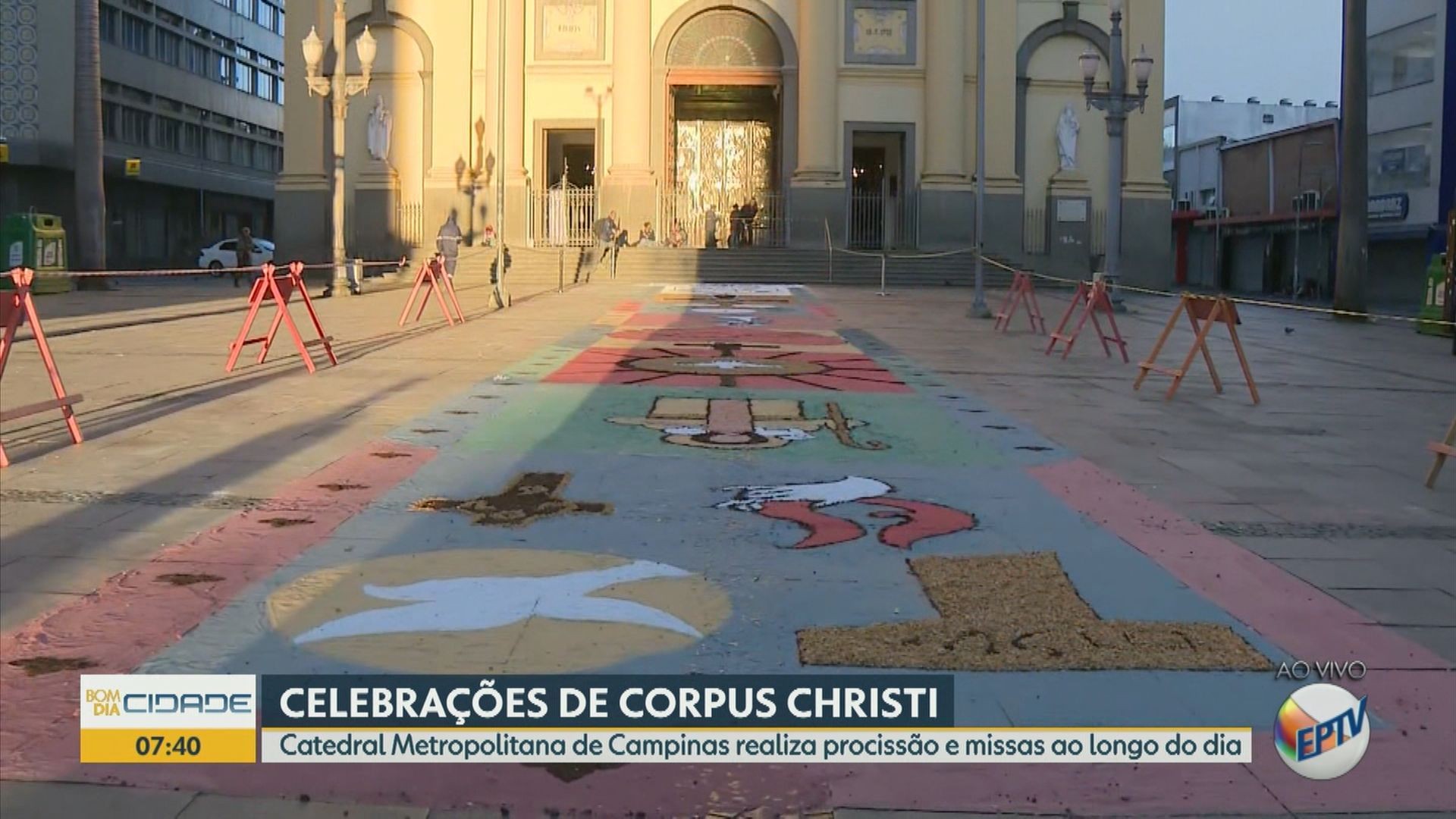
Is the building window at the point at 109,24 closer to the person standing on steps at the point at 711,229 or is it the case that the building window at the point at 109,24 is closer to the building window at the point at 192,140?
the building window at the point at 192,140

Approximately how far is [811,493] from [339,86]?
2524 cm

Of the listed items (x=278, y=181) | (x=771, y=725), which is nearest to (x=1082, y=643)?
(x=771, y=725)

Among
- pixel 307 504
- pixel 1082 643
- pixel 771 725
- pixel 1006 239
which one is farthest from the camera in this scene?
pixel 1006 239

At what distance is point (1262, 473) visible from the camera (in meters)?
9.59

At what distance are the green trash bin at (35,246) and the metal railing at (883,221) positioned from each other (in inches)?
863

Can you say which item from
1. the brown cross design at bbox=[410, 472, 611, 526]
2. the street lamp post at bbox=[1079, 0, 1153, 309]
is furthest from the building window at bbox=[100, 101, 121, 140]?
the brown cross design at bbox=[410, 472, 611, 526]

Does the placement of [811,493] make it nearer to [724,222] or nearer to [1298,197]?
[724,222]

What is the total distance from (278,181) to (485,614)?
42.5m

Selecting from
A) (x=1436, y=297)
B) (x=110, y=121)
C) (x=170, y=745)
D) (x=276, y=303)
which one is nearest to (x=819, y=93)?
(x=1436, y=297)

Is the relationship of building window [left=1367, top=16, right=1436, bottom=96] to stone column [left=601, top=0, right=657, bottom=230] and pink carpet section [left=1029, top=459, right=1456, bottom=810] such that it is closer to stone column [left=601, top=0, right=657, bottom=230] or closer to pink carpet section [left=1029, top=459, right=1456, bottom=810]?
stone column [left=601, top=0, right=657, bottom=230]

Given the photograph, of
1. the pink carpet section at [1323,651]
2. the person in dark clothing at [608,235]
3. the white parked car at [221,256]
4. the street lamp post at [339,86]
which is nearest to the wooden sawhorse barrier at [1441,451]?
the pink carpet section at [1323,651]

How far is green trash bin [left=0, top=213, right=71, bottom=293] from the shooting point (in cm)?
3453

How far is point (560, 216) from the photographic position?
42.6m

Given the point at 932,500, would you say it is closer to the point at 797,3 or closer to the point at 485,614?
the point at 485,614
